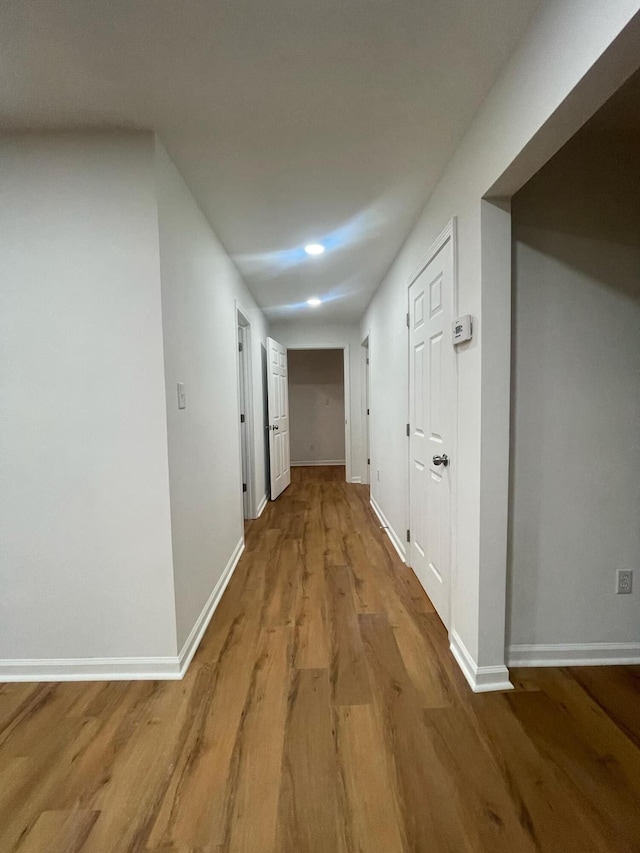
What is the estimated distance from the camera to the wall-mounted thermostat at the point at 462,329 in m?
1.45

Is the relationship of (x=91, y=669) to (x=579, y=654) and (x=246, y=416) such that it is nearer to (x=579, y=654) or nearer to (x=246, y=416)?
(x=579, y=654)

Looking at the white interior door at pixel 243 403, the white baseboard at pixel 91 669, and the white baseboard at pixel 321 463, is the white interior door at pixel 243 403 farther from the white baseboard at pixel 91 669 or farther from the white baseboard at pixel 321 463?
the white baseboard at pixel 321 463

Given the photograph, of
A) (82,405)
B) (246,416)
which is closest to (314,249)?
(246,416)

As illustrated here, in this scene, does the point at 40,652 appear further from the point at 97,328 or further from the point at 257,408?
the point at 257,408

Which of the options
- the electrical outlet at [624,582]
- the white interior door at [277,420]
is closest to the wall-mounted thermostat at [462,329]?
the electrical outlet at [624,582]

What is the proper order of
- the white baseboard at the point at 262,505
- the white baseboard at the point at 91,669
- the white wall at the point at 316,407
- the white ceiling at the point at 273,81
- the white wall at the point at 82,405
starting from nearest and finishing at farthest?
the white ceiling at the point at 273,81, the white wall at the point at 82,405, the white baseboard at the point at 91,669, the white baseboard at the point at 262,505, the white wall at the point at 316,407

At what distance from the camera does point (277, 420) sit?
4492 millimetres

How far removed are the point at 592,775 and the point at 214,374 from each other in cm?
238

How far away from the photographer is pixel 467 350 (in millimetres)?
1508

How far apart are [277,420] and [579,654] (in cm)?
355

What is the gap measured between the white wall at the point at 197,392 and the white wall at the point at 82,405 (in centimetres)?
8

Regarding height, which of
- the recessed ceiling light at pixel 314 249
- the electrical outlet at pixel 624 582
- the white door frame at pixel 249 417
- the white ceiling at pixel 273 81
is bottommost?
the electrical outlet at pixel 624 582

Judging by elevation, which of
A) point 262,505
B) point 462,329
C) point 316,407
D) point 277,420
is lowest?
point 262,505

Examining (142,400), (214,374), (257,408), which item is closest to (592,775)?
(142,400)
